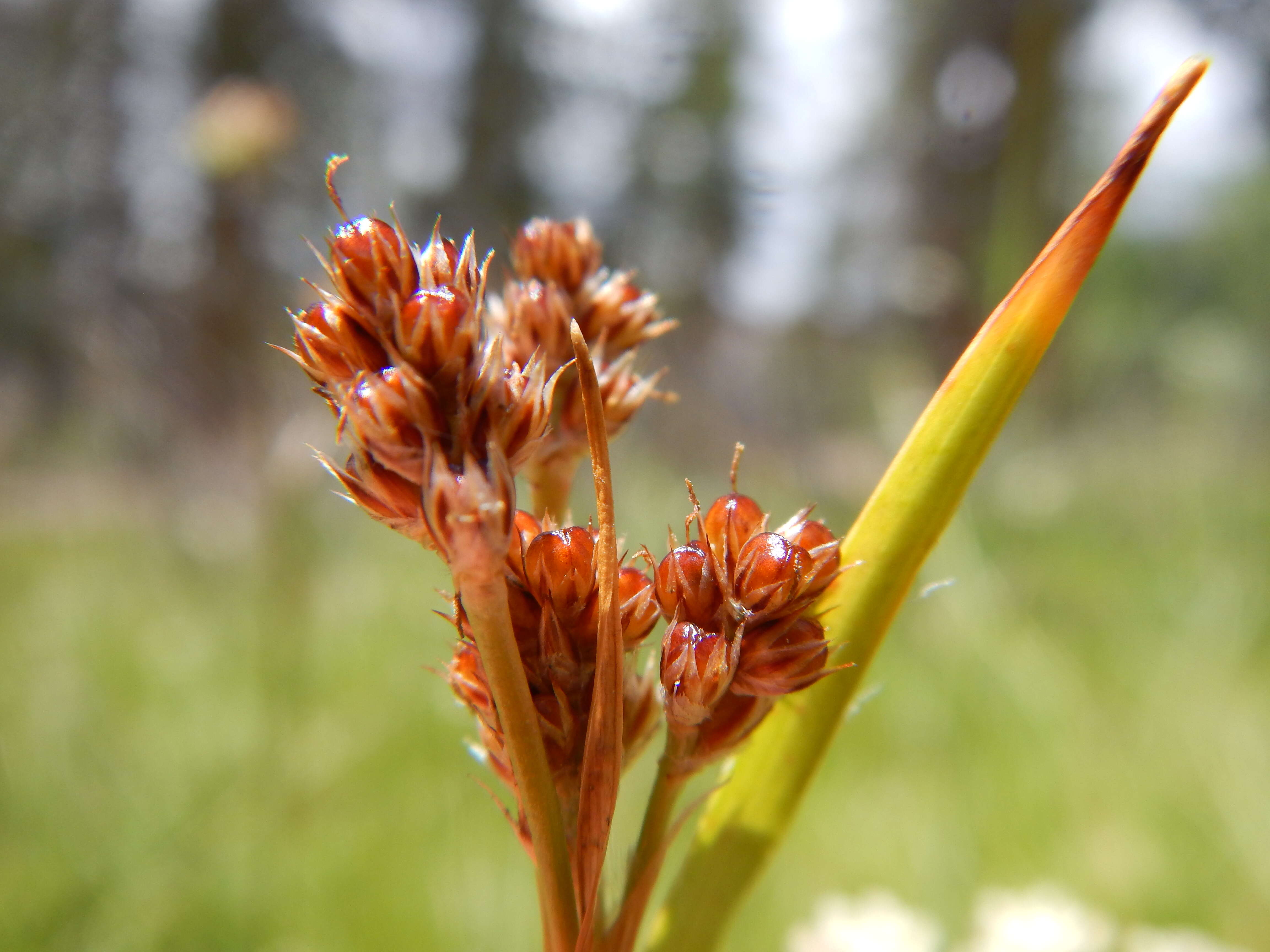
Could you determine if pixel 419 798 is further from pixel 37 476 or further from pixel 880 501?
pixel 37 476

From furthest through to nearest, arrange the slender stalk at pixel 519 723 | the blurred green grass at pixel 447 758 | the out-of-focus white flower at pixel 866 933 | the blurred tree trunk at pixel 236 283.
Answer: the blurred tree trunk at pixel 236 283
the blurred green grass at pixel 447 758
the out-of-focus white flower at pixel 866 933
the slender stalk at pixel 519 723

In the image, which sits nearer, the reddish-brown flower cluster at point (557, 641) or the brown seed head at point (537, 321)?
the reddish-brown flower cluster at point (557, 641)

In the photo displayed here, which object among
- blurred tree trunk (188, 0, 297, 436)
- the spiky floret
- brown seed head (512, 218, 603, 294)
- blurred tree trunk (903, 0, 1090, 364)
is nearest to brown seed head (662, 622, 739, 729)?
the spiky floret

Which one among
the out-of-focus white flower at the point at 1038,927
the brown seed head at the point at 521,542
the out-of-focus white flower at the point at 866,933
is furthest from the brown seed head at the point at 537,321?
the out-of-focus white flower at the point at 1038,927

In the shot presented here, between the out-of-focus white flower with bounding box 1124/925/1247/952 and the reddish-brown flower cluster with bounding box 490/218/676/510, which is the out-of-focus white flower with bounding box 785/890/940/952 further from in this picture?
the reddish-brown flower cluster with bounding box 490/218/676/510

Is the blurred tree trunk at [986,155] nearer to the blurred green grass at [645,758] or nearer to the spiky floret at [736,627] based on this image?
the blurred green grass at [645,758]

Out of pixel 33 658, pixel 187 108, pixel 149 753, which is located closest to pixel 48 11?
pixel 187 108

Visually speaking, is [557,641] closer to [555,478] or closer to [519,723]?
[519,723]
